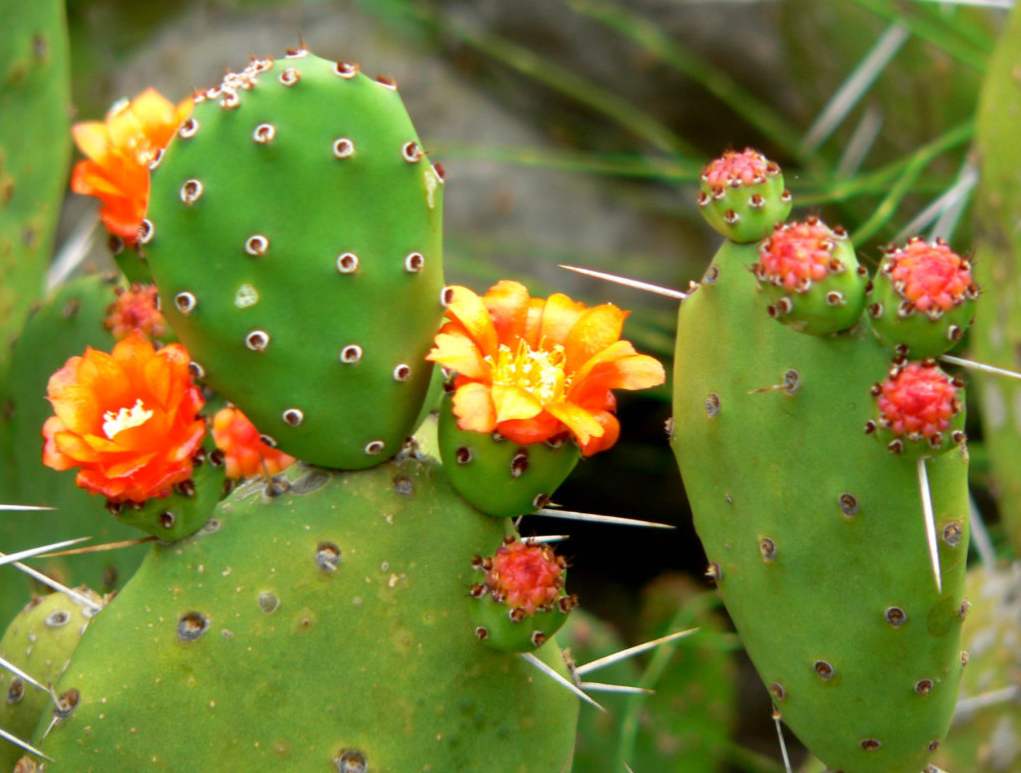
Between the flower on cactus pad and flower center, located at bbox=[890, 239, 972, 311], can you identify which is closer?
flower center, located at bbox=[890, 239, 972, 311]

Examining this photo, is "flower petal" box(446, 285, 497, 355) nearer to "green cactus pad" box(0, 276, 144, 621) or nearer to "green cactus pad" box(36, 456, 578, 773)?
"green cactus pad" box(36, 456, 578, 773)

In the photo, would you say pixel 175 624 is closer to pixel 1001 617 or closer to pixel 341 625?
pixel 341 625

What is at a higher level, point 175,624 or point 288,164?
point 288,164

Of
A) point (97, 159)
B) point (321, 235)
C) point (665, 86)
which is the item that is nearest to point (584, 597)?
point (665, 86)

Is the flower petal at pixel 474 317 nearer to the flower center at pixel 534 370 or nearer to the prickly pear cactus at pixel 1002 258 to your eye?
the flower center at pixel 534 370

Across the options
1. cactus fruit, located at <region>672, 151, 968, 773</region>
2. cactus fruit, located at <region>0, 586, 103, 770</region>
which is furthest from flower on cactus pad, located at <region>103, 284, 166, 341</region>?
cactus fruit, located at <region>672, 151, 968, 773</region>

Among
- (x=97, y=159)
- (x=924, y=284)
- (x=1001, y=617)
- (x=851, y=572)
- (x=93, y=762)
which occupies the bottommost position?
(x=1001, y=617)
